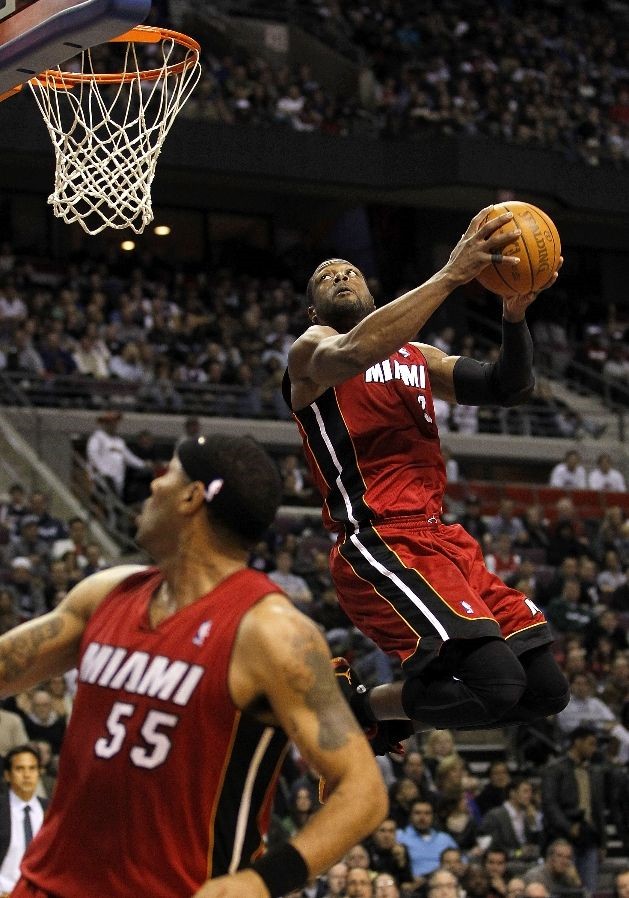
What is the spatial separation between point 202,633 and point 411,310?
7.16ft

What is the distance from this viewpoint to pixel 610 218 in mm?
29047

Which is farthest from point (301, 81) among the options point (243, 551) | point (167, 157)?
point (243, 551)

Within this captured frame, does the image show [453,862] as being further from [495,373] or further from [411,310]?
[411,310]

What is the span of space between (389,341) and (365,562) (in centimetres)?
104

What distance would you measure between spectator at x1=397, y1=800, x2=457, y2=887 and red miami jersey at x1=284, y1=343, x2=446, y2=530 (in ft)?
20.0

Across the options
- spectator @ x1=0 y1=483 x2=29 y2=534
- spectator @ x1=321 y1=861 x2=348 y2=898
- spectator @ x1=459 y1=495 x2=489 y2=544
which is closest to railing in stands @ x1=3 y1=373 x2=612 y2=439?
spectator @ x1=0 y1=483 x2=29 y2=534

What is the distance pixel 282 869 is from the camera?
11.8 ft

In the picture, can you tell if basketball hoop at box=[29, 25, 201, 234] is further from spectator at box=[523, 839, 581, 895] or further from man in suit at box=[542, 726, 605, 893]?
man in suit at box=[542, 726, 605, 893]

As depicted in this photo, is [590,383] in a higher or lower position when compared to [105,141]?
lower

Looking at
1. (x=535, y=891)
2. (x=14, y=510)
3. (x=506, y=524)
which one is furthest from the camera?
(x=506, y=524)

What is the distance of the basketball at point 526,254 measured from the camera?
5.92 metres

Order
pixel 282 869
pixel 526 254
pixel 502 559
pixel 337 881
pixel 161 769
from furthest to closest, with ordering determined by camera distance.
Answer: pixel 502 559
pixel 337 881
pixel 526 254
pixel 161 769
pixel 282 869

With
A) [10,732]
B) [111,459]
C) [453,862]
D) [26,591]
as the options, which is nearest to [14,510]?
[26,591]

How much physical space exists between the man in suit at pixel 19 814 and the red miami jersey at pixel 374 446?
11.1 ft
